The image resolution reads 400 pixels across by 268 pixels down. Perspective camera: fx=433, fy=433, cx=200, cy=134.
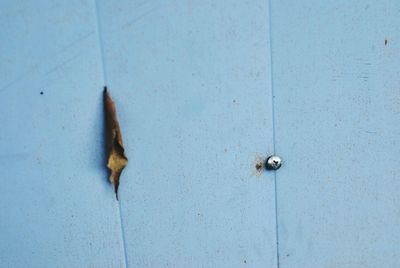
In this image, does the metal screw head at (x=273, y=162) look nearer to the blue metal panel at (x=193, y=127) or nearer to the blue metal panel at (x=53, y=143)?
the blue metal panel at (x=193, y=127)

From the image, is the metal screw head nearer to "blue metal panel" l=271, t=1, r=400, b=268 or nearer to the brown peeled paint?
"blue metal panel" l=271, t=1, r=400, b=268

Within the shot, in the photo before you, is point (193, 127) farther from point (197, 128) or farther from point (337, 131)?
point (337, 131)

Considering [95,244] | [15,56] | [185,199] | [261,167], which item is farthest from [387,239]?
[15,56]

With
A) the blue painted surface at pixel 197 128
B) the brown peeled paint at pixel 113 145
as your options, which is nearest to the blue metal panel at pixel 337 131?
the blue painted surface at pixel 197 128

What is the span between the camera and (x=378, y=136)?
4.01ft

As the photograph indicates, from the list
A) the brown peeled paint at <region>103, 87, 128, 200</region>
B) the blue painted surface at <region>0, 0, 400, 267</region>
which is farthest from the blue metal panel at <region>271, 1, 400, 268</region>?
the brown peeled paint at <region>103, 87, 128, 200</region>

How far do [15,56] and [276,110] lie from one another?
25.5 inches

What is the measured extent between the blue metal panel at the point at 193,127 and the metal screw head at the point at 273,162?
2 cm

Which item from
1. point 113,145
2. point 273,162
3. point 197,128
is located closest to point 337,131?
point 273,162

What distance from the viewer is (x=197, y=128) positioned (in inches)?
43.5

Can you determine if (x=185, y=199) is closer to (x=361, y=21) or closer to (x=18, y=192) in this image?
(x=18, y=192)

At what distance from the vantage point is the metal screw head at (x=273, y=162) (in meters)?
1.16

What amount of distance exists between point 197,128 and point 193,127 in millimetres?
11

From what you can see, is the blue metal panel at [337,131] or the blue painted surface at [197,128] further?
the blue metal panel at [337,131]
